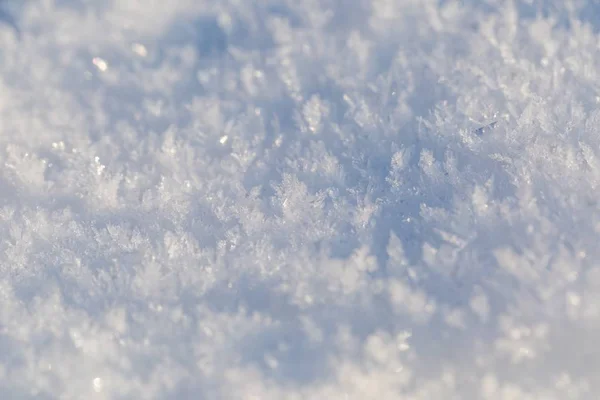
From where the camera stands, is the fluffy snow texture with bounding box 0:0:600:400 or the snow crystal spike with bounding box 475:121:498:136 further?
the snow crystal spike with bounding box 475:121:498:136

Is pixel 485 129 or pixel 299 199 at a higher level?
pixel 485 129

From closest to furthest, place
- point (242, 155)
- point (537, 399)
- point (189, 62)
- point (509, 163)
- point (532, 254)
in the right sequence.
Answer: point (537, 399), point (532, 254), point (509, 163), point (242, 155), point (189, 62)

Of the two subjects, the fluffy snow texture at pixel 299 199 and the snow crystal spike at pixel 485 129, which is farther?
the snow crystal spike at pixel 485 129

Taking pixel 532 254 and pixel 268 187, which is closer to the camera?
pixel 532 254

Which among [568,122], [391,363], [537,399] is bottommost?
[537,399]

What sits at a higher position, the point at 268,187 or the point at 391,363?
the point at 268,187

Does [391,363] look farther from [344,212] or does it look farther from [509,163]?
[509,163]

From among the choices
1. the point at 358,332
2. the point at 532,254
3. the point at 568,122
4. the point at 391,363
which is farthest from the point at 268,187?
the point at 568,122

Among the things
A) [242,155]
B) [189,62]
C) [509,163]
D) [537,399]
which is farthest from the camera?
[189,62]
